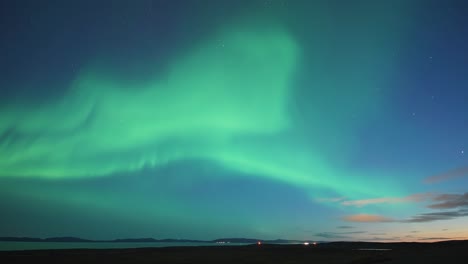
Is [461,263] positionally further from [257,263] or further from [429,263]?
[257,263]

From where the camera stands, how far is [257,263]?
63.6m

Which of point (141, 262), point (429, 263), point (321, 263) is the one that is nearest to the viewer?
point (429, 263)

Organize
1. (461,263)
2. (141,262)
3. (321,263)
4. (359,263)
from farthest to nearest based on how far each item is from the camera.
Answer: (141,262) < (321,263) < (359,263) < (461,263)

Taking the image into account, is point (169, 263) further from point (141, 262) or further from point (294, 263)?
point (294, 263)

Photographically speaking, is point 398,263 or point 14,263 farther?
point 14,263

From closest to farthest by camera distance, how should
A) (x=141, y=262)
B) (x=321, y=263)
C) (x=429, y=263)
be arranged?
(x=429, y=263) → (x=321, y=263) → (x=141, y=262)

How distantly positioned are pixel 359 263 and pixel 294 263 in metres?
11.0

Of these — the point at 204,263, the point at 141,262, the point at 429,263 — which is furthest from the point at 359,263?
the point at 141,262

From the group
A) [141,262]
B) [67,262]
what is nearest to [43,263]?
[67,262]

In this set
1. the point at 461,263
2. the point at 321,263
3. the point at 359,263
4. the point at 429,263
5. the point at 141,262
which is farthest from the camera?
the point at 141,262

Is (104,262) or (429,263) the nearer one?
(429,263)

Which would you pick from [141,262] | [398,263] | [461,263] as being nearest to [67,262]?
[141,262]

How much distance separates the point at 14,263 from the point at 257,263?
4258 centimetres

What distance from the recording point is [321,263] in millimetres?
60219
